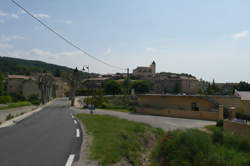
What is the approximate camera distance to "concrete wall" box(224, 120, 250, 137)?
55.7ft

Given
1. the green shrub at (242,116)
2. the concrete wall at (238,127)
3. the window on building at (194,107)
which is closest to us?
the concrete wall at (238,127)

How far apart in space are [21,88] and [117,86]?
35.7m

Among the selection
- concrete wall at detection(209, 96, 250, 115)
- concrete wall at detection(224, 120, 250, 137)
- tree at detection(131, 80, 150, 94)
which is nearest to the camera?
concrete wall at detection(224, 120, 250, 137)

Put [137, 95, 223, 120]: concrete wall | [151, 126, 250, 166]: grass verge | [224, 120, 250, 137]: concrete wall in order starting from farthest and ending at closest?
[137, 95, 223, 120]: concrete wall
[224, 120, 250, 137]: concrete wall
[151, 126, 250, 166]: grass verge

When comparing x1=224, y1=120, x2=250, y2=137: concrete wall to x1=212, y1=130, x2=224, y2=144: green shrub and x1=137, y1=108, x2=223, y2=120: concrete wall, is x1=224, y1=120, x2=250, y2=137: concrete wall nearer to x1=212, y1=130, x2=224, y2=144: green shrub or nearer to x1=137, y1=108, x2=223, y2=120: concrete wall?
x1=212, y1=130, x2=224, y2=144: green shrub

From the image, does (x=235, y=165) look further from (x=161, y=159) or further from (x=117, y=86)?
(x=117, y=86)

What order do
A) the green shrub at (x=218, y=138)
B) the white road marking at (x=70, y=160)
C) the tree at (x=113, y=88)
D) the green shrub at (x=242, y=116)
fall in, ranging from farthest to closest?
the tree at (x=113, y=88)
the green shrub at (x=242, y=116)
the green shrub at (x=218, y=138)
the white road marking at (x=70, y=160)

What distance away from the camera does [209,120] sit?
2666 cm

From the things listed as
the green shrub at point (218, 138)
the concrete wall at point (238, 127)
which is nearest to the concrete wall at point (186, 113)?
the concrete wall at point (238, 127)

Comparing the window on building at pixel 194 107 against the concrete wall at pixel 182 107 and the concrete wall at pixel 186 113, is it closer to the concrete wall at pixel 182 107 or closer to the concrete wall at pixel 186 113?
the concrete wall at pixel 182 107

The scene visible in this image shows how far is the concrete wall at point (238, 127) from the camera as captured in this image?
17.0 meters

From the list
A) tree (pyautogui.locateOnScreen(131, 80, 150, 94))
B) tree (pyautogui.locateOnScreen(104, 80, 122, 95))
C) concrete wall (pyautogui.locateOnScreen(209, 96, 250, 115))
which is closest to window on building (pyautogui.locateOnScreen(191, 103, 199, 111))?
concrete wall (pyautogui.locateOnScreen(209, 96, 250, 115))

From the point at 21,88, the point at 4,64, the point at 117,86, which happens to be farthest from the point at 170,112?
the point at 4,64

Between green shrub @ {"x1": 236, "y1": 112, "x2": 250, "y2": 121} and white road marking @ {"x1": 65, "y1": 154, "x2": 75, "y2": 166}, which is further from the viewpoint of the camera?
green shrub @ {"x1": 236, "y1": 112, "x2": 250, "y2": 121}
